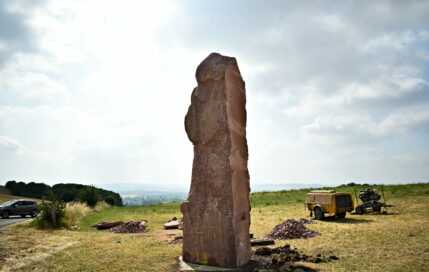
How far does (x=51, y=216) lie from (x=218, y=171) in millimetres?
13500

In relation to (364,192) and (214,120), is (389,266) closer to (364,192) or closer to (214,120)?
(214,120)

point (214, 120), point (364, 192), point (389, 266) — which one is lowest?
point (389, 266)

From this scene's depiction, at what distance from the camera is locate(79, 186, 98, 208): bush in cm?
3350

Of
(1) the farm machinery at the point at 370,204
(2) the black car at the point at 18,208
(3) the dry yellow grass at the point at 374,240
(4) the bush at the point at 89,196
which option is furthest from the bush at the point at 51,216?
(1) the farm machinery at the point at 370,204

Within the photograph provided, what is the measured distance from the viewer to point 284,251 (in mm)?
10195

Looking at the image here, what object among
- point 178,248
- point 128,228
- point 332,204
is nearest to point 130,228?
point 128,228

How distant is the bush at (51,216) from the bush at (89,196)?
14.4 metres

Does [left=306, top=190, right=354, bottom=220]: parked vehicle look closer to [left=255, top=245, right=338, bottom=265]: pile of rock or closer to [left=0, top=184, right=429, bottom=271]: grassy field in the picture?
[left=0, top=184, right=429, bottom=271]: grassy field

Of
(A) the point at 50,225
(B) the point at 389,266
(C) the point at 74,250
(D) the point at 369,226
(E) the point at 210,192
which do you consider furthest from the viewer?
(A) the point at 50,225

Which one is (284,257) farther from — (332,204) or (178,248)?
(332,204)

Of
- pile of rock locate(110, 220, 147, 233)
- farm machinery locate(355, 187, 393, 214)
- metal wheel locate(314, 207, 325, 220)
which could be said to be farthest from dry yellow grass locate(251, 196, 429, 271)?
pile of rock locate(110, 220, 147, 233)

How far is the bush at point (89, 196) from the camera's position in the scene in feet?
110

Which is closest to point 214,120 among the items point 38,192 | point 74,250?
point 74,250

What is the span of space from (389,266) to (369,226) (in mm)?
7734
